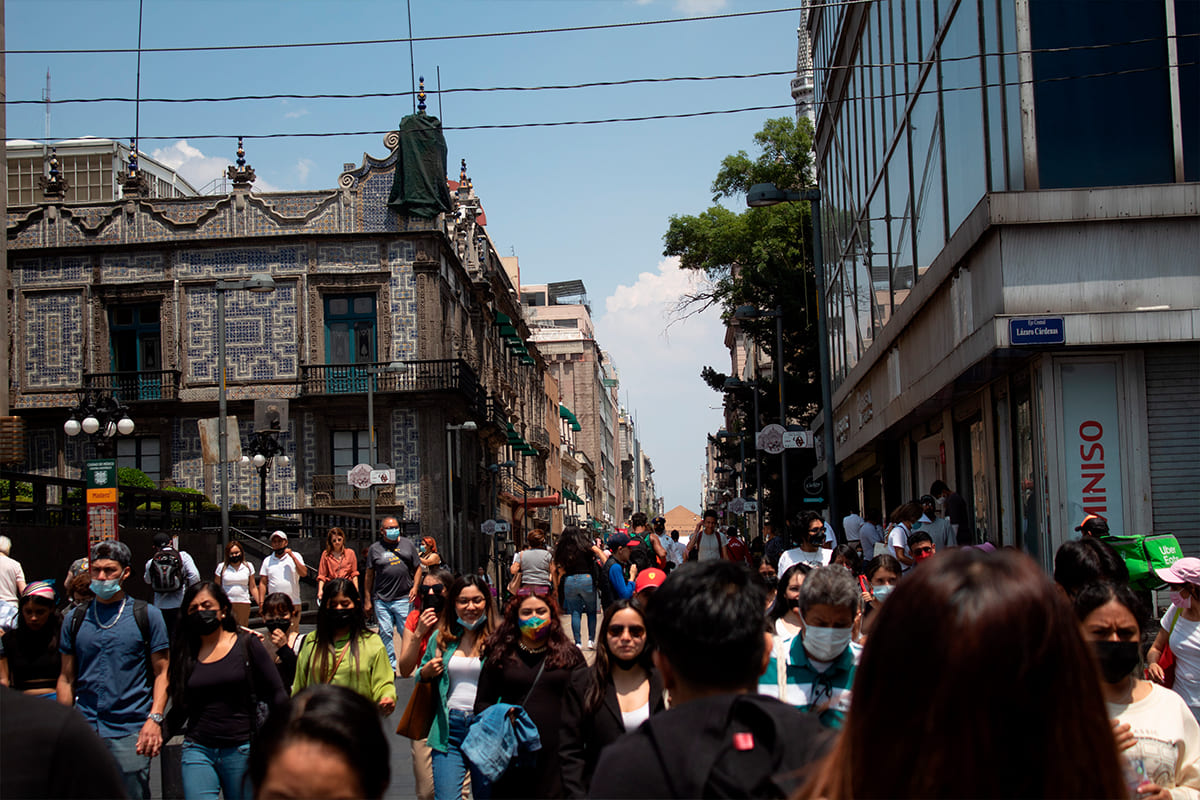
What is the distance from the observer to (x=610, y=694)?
5.66m

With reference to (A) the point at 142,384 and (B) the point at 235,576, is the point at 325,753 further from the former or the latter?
(A) the point at 142,384

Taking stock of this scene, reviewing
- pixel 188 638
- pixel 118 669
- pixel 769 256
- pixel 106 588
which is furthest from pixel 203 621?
pixel 769 256

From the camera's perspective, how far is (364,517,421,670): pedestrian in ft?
55.4

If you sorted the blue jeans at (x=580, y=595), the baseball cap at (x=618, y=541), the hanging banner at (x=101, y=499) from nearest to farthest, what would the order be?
the hanging banner at (x=101, y=499) < the blue jeans at (x=580, y=595) < the baseball cap at (x=618, y=541)

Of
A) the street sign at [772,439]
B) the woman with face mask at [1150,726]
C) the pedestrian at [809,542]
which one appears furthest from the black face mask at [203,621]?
the street sign at [772,439]

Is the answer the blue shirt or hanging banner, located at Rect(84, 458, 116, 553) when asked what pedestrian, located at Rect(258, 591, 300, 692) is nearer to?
the blue shirt

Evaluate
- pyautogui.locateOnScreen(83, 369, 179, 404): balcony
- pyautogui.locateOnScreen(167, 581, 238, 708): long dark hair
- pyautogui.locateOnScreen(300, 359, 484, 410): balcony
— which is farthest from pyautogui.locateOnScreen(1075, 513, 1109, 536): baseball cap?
pyautogui.locateOnScreen(83, 369, 179, 404): balcony

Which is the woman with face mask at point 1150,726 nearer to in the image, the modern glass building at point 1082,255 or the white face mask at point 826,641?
the white face mask at point 826,641

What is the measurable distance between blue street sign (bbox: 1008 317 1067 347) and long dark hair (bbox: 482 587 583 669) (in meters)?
8.18

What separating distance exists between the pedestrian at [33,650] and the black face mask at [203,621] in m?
1.33

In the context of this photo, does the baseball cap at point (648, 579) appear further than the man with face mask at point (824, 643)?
Yes

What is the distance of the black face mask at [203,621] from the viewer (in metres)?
7.08

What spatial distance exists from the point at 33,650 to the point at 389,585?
900 centimetres

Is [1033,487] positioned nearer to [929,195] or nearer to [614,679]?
[929,195]
